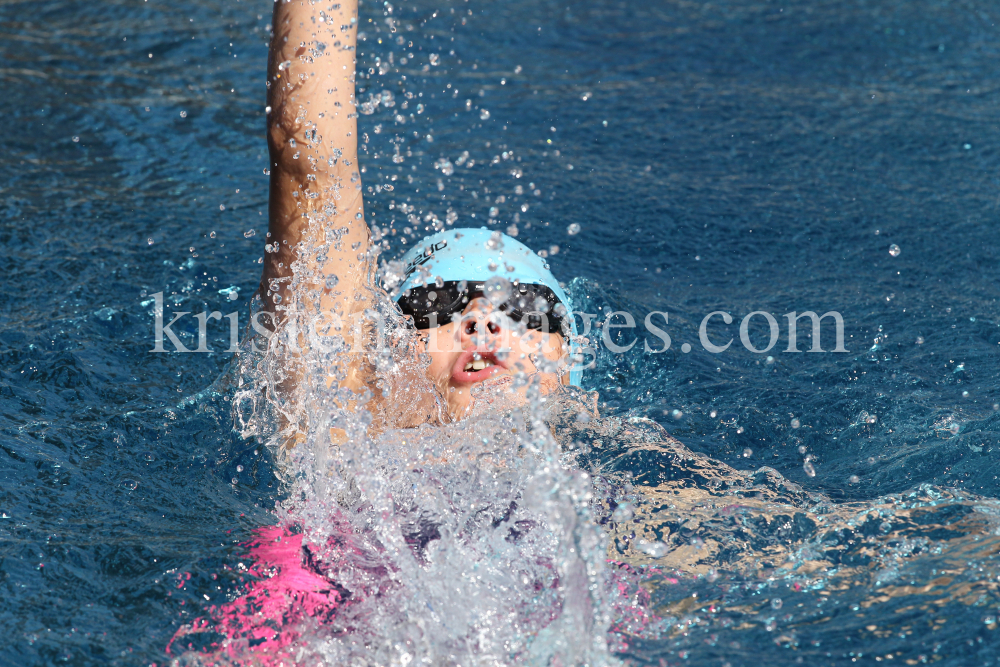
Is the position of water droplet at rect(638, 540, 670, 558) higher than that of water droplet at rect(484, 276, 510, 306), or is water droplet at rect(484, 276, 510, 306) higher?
water droplet at rect(484, 276, 510, 306)

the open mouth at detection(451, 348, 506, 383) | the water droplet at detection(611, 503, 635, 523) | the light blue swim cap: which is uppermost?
the light blue swim cap

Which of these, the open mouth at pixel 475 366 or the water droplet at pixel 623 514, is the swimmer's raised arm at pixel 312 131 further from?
the water droplet at pixel 623 514

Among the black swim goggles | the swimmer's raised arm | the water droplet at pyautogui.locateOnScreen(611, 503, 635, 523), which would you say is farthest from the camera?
the black swim goggles

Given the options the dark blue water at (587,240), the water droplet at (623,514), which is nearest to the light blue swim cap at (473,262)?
the dark blue water at (587,240)

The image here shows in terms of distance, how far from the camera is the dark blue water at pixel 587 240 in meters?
2.32

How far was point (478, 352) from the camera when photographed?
110 inches

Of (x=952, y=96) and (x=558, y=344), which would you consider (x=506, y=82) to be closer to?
(x=952, y=96)

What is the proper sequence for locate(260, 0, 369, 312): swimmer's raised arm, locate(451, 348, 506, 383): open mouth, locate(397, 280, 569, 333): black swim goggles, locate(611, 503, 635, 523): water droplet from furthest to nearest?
1. locate(397, 280, 569, 333): black swim goggles
2. locate(451, 348, 506, 383): open mouth
3. locate(611, 503, 635, 523): water droplet
4. locate(260, 0, 369, 312): swimmer's raised arm

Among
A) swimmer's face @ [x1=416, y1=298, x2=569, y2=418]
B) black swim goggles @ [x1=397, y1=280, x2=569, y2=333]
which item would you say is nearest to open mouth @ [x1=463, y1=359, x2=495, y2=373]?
swimmer's face @ [x1=416, y1=298, x2=569, y2=418]

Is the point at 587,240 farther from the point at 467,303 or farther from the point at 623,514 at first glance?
the point at 623,514

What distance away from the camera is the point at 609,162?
5.14 meters

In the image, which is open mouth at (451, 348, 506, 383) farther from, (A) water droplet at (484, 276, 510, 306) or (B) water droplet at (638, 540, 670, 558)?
(B) water droplet at (638, 540, 670, 558)

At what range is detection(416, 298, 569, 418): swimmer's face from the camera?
279 cm

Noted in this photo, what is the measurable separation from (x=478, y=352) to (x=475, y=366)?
4cm
